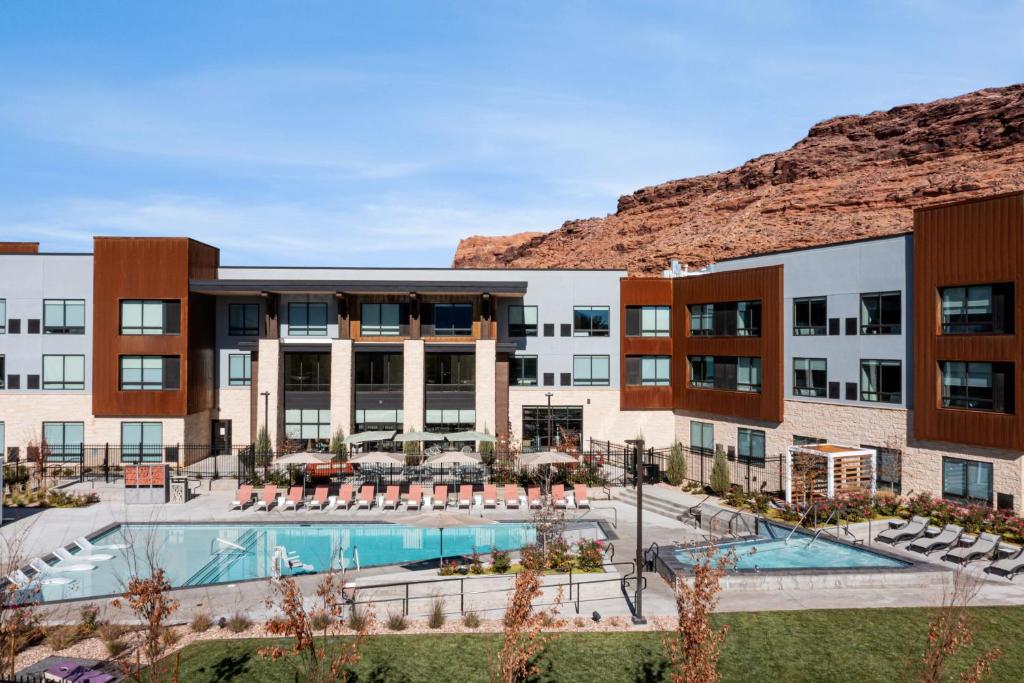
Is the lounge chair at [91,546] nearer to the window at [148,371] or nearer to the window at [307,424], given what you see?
the window at [148,371]

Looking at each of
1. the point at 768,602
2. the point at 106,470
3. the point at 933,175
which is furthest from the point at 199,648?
the point at 933,175

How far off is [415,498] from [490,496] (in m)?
3.14

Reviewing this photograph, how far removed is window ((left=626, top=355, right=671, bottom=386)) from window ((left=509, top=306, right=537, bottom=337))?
18.6ft

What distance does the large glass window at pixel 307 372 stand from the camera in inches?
1533

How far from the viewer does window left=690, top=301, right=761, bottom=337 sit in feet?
111

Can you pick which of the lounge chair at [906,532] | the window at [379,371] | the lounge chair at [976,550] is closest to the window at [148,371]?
the window at [379,371]

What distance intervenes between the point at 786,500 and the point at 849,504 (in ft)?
10.8

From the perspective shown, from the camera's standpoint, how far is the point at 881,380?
28281mm

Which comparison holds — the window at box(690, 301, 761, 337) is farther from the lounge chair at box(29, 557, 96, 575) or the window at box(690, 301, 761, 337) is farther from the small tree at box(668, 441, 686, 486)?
the lounge chair at box(29, 557, 96, 575)

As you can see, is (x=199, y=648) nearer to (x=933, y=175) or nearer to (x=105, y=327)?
(x=105, y=327)

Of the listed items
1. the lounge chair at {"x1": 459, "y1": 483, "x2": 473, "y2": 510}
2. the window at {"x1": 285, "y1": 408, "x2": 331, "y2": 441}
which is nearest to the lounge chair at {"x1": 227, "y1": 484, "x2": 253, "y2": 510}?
the lounge chair at {"x1": 459, "y1": 483, "x2": 473, "y2": 510}

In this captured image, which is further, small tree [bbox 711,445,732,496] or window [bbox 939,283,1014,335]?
small tree [bbox 711,445,732,496]

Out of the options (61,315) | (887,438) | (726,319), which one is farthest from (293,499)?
(887,438)

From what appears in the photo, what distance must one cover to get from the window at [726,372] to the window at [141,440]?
2782cm
